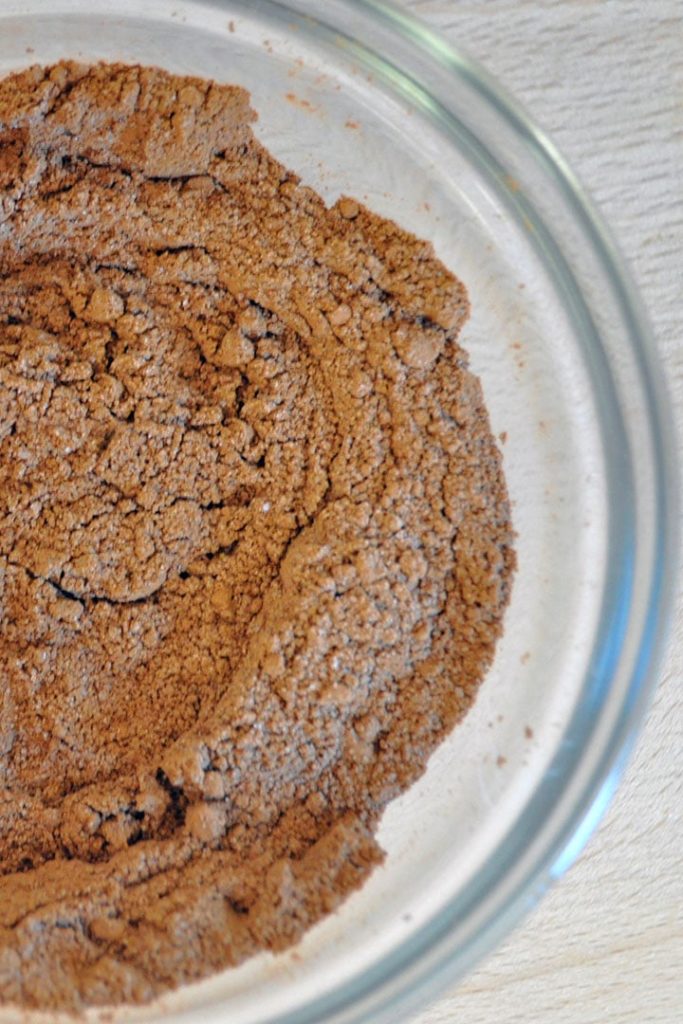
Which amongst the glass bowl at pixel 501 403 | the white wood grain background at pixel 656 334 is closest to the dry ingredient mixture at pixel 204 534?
the glass bowl at pixel 501 403

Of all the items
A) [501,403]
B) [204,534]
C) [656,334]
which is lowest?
[204,534]

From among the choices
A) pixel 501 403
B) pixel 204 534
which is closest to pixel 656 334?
pixel 501 403

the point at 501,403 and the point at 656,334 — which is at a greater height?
the point at 656,334

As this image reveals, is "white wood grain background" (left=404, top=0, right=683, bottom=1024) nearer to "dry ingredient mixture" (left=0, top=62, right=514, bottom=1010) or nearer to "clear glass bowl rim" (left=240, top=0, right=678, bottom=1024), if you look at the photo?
"clear glass bowl rim" (left=240, top=0, right=678, bottom=1024)

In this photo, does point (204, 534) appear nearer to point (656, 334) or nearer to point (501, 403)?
point (501, 403)

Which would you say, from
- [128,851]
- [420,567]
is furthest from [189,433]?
[128,851]

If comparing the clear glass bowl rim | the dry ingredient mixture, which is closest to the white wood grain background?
the clear glass bowl rim

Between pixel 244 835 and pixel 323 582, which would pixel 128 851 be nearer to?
pixel 244 835
